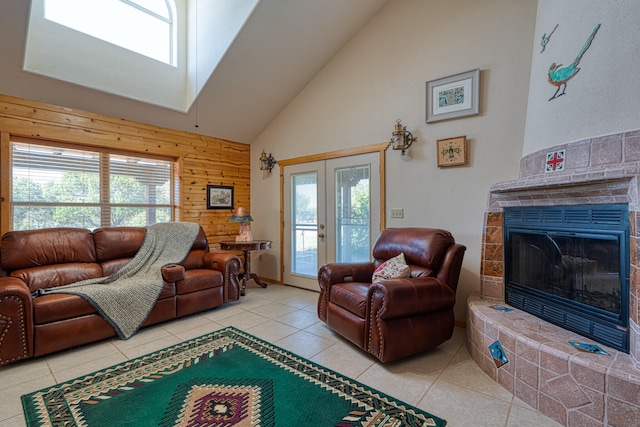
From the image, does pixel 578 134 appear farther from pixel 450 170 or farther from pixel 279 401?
pixel 279 401

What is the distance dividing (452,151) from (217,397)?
2.90m

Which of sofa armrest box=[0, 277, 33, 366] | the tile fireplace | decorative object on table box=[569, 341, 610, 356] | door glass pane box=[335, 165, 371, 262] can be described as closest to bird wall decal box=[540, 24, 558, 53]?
the tile fireplace

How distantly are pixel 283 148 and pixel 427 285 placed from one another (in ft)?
10.5

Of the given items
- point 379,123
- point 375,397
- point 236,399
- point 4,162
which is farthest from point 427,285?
point 4,162

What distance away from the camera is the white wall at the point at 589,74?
5.16 ft

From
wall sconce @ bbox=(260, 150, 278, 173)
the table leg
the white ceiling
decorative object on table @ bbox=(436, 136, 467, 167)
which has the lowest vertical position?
the table leg

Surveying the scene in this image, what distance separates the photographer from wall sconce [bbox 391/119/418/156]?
10.7 ft

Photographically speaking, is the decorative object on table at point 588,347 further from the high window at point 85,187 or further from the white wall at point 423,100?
the high window at point 85,187

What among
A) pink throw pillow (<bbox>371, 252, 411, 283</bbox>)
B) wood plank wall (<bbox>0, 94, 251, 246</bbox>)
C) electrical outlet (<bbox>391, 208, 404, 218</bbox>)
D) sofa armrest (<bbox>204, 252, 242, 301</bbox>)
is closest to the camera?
pink throw pillow (<bbox>371, 252, 411, 283</bbox>)

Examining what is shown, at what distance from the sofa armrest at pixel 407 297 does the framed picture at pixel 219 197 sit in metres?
3.27

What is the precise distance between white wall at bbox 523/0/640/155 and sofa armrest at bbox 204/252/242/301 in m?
3.21

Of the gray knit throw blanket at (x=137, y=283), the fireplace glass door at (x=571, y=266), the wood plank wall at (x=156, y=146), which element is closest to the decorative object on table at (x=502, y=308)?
the fireplace glass door at (x=571, y=266)

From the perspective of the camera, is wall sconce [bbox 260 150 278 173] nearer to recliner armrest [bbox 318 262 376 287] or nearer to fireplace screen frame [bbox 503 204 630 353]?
recliner armrest [bbox 318 262 376 287]

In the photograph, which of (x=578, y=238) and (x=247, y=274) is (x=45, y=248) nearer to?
(x=247, y=274)
